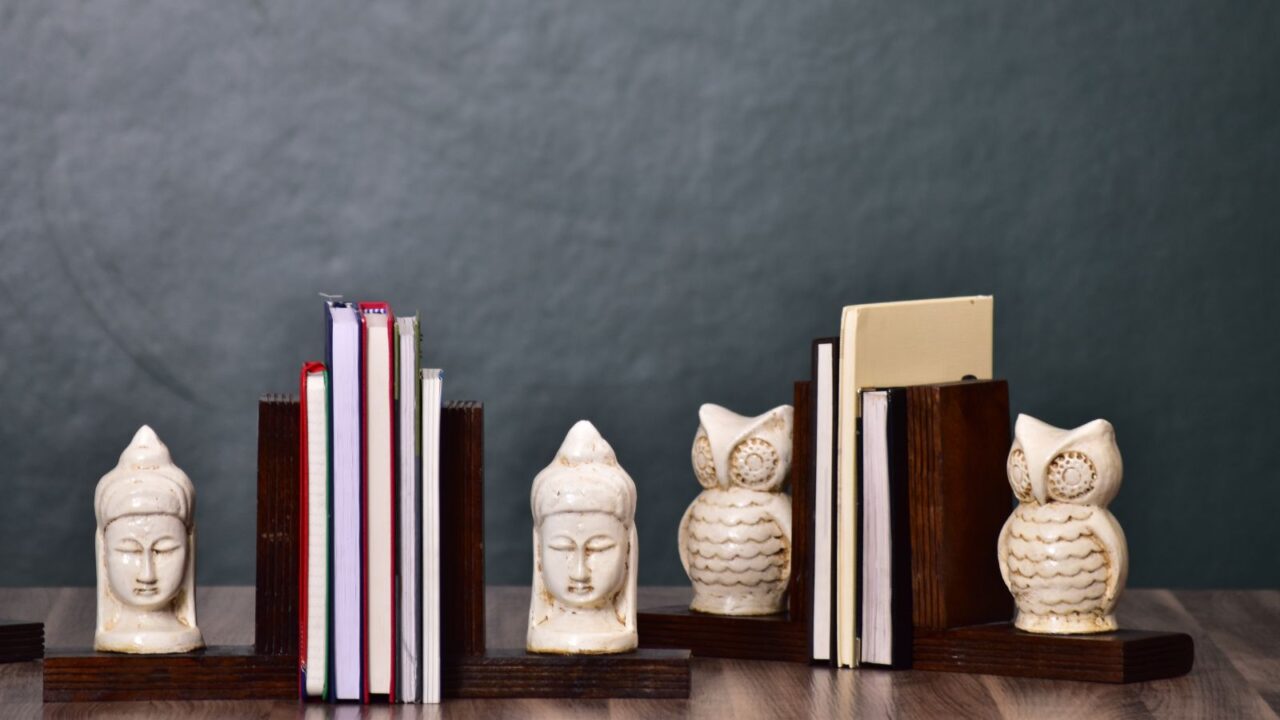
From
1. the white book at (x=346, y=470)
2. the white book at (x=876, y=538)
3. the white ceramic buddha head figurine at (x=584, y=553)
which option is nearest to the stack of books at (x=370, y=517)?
the white book at (x=346, y=470)

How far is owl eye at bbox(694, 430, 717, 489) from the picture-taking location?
210cm

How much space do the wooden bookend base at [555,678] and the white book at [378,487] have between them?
90mm

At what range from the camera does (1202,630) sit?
2309 millimetres

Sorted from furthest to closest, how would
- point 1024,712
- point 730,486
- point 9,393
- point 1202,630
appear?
1. point 9,393
2. point 1202,630
3. point 730,486
4. point 1024,712

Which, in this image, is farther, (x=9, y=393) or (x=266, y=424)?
(x=9, y=393)

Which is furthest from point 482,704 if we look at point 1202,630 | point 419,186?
point 419,186

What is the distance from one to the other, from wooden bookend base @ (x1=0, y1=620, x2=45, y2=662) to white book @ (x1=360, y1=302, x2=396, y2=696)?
498 millimetres

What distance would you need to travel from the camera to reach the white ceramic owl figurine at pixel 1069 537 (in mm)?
1898

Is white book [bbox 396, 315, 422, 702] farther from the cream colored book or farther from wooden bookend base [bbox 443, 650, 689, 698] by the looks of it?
the cream colored book

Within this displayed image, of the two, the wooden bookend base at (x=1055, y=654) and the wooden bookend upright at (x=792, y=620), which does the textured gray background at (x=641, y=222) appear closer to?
the wooden bookend upright at (x=792, y=620)

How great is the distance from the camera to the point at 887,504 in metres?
2.00

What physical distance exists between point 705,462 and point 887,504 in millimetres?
232

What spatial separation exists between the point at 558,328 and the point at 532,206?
0.20 meters

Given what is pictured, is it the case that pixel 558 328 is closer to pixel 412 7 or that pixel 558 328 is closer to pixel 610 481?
pixel 412 7
